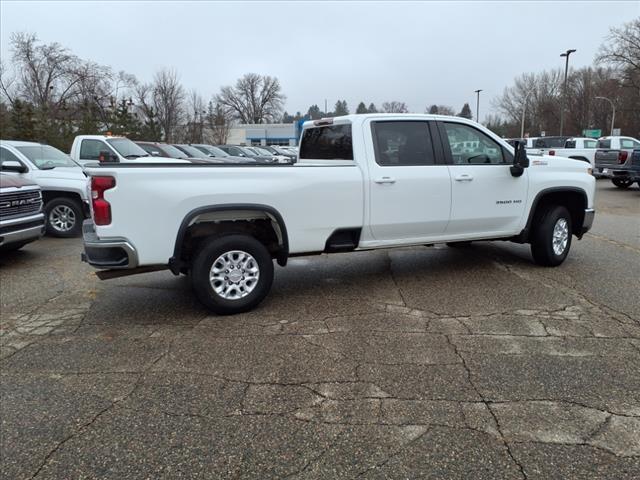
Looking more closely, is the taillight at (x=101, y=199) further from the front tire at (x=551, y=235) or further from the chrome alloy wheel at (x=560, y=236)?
the chrome alloy wheel at (x=560, y=236)

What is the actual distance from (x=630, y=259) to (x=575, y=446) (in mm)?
5405

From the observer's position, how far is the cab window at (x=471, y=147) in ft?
19.3

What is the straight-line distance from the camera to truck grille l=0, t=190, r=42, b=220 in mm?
6949

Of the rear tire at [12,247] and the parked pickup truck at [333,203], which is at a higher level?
the parked pickup truck at [333,203]

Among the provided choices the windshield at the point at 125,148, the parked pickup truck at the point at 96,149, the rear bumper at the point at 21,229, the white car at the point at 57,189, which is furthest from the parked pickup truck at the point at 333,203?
the windshield at the point at 125,148

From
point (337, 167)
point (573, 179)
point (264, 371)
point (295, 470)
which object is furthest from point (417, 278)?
point (295, 470)

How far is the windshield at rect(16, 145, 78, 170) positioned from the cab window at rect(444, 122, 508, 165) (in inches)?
310

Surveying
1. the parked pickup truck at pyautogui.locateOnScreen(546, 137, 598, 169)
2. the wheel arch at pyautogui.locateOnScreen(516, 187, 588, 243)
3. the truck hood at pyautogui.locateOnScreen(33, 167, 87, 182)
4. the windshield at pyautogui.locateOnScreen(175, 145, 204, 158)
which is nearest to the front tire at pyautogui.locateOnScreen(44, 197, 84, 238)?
the truck hood at pyautogui.locateOnScreen(33, 167, 87, 182)

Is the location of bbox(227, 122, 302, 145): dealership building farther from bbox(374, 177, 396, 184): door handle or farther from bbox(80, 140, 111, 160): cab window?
bbox(374, 177, 396, 184): door handle

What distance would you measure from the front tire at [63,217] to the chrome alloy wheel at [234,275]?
5881mm

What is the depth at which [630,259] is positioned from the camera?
714cm

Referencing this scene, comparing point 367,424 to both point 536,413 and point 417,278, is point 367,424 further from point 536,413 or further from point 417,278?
point 417,278

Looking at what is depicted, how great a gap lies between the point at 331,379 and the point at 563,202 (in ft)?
15.9

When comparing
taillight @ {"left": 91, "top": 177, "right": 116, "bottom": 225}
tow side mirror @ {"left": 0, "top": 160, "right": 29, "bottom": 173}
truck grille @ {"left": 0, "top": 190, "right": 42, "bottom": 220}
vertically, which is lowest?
truck grille @ {"left": 0, "top": 190, "right": 42, "bottom": 220}
